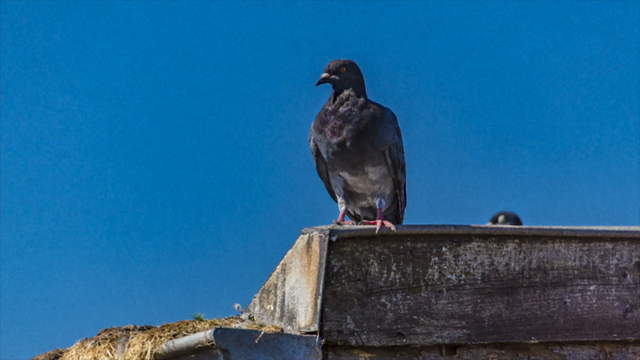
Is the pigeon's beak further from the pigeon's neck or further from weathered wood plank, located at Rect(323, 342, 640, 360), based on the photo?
weathered wood plank, located at Rect(323, 342, 640, 360)

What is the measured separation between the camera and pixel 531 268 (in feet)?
15.0

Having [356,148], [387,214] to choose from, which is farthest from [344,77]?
[387,214]

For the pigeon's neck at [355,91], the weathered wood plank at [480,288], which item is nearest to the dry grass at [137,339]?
the weathered wood plank at [480,288]

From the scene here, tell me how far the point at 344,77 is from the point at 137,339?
12.4 ft

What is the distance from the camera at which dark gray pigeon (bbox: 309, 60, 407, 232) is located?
24.3 feet

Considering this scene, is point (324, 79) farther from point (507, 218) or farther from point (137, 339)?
point (507, 218)

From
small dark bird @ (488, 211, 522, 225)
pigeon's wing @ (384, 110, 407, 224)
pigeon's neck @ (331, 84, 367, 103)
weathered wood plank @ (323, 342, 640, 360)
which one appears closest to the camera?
weathered wood plank @ (323, 342, 640, 360)

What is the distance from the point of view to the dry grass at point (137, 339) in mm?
4422

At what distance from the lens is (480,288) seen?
14.6 ft

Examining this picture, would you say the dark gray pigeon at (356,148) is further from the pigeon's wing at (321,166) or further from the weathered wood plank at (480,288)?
the weathered wood plank at (480,288)

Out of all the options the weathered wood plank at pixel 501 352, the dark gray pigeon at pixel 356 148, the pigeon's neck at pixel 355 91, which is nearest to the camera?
the weathered wood plank at pixel 501 352

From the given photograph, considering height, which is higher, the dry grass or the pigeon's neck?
the pigeon's neck

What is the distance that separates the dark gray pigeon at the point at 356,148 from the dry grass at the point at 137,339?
279cm

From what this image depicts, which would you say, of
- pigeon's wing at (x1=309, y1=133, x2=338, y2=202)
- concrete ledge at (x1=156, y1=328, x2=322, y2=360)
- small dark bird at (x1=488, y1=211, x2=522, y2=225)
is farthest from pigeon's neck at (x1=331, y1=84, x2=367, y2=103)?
small dark bird at (x1=488, y1=211, x2=522, y2=225)
